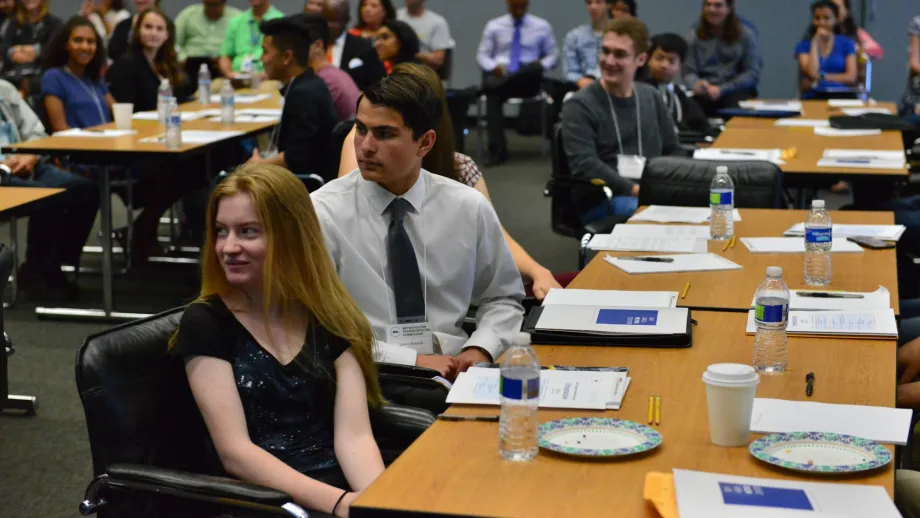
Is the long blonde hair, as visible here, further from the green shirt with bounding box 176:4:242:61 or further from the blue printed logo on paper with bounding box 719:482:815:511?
the green shirt with bounding box 176:4:242:61

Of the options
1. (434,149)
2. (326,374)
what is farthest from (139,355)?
(434,149)

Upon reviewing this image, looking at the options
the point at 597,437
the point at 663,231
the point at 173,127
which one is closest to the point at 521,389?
the point at 597,437

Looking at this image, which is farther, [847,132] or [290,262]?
[847,132]

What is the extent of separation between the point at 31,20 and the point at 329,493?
29.5 feet

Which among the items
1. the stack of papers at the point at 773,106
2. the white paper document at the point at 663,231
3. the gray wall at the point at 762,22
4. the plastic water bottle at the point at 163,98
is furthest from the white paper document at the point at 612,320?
the gray wall at the point at 762,22

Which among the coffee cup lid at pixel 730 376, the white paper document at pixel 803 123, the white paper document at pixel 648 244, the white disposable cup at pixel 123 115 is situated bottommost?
the white paper document at pixel 648 244

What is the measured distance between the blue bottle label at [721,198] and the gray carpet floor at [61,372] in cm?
216

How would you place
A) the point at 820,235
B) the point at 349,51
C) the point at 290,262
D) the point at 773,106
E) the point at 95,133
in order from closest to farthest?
the point at 290,262
the point at 820,235
the point at 95,133
the point at 773,106
the point at 349,51

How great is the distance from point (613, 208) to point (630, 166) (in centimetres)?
26

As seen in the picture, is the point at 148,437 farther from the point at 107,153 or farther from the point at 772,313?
the point at 107,153

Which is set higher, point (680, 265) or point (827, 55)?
point (827, 55)

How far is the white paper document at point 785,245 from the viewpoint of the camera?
3.49 metres

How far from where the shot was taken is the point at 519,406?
6.10ft

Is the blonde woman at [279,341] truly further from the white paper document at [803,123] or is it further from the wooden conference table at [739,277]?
the white paper document at [803,123]
